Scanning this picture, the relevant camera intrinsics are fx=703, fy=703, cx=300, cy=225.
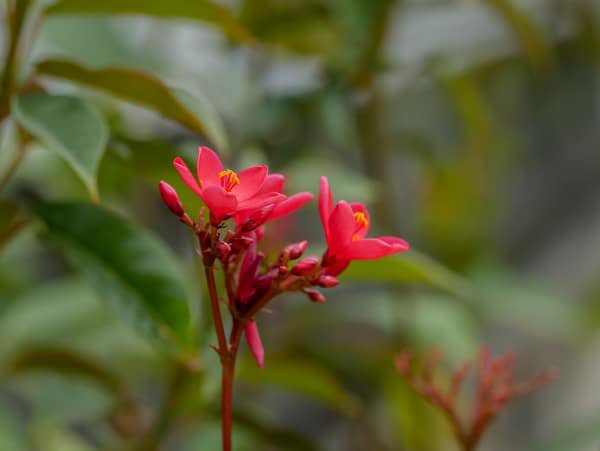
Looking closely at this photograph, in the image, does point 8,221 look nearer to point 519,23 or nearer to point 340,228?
point 340,228

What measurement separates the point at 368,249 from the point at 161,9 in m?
0.31

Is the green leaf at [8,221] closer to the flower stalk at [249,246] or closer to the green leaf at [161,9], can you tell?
the green leaf at [161,9]

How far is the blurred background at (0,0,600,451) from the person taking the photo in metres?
0.69

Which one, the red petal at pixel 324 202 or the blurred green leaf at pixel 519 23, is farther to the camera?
Result: the blurred green leaf at pixel 519 23

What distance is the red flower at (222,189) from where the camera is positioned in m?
0.29

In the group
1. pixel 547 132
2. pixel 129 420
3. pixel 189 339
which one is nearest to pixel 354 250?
pixel 189 339

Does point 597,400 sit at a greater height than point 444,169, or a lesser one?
lesser

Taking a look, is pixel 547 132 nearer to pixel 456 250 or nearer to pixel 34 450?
pixel 456 250

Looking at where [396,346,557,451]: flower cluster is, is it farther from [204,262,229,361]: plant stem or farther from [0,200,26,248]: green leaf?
[0,200,26,248]: green leaf

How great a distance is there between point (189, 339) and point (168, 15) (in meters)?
0.25

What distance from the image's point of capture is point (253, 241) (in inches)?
13.2

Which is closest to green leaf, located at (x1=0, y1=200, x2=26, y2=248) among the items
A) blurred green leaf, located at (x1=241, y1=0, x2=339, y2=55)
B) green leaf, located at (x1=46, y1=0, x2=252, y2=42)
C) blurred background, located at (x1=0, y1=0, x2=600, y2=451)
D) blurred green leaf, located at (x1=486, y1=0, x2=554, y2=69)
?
blurred background, located at (x1=0, y1=0, x2=600, y2=451)

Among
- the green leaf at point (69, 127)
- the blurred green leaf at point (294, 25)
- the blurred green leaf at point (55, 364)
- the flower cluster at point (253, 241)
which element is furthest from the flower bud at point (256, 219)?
the blurred green leaf at point (294, 25)

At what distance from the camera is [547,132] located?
1.92 meters
